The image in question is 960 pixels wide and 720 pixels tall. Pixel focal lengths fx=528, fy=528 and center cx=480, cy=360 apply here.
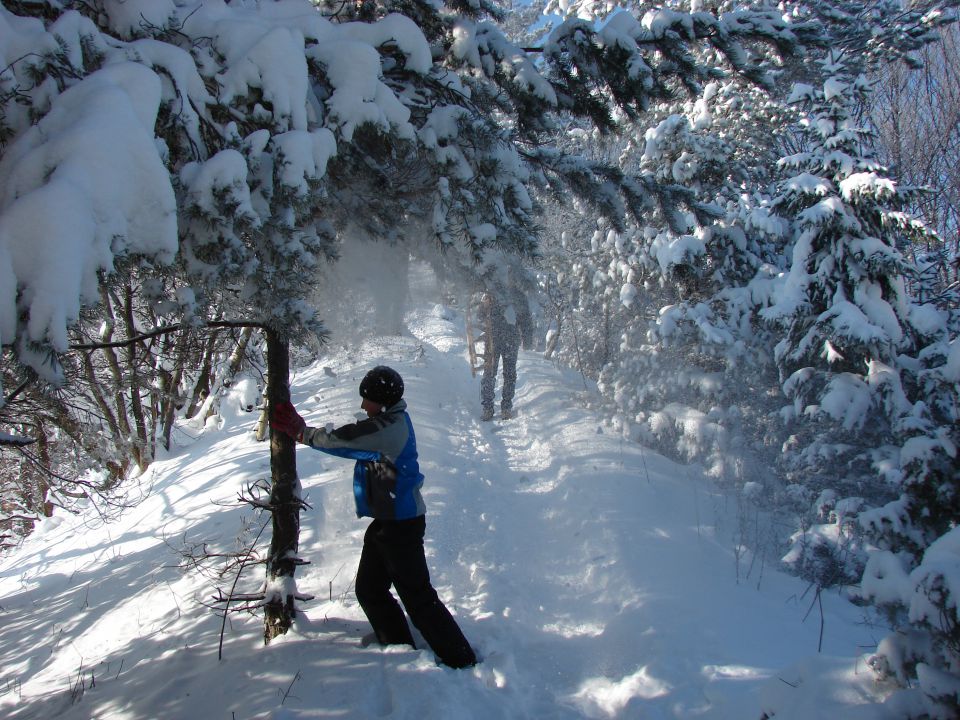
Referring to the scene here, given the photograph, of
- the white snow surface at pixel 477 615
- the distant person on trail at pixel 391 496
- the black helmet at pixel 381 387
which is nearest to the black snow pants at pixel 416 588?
the distant person on trail at pixel 391 496

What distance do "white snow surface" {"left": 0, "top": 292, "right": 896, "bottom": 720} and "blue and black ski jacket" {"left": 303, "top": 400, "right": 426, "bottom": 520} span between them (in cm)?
91

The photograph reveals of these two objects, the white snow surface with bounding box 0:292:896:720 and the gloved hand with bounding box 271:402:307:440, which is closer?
the white snow surface with bounding box 0:292:896:720

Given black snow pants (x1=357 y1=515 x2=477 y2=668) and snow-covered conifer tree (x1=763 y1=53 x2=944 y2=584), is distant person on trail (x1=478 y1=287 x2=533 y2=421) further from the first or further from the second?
black snow pants (x1=357 y1=515 x2=477 y2=668)

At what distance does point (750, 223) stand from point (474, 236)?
6.74 m

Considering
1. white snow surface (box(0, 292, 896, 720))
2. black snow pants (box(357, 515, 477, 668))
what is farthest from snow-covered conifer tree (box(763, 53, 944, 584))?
black snow pants (box(357, 515, 477, 668))

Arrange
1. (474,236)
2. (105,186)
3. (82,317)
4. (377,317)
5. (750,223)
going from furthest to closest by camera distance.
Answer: (750,223)
(377,317)
(474,236)
(82,317)
(105,186)

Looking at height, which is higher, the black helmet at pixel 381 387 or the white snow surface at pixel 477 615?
the black helmet at pixel 381 387

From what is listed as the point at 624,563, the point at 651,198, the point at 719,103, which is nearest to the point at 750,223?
the point at 719,103

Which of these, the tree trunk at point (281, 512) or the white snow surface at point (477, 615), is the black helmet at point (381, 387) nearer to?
the tree trunk at point (281, 512)

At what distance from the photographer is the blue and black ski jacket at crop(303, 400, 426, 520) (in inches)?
124

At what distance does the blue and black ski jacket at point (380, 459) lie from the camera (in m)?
3.14

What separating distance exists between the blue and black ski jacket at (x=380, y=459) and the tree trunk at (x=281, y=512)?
1.60 feet

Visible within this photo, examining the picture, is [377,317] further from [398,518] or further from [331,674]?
[331,674]

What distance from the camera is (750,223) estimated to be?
8.57 metres
